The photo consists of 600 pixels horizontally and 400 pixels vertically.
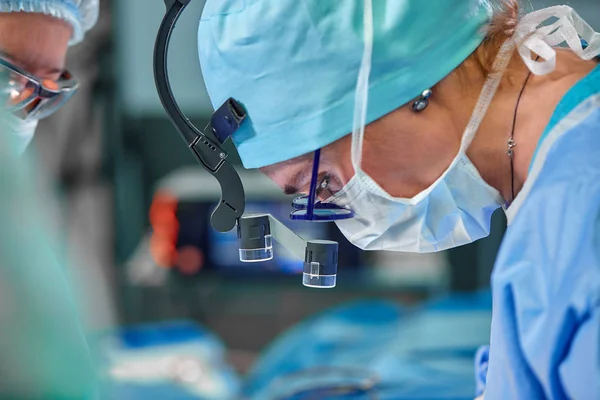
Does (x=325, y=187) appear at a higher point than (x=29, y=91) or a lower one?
lower

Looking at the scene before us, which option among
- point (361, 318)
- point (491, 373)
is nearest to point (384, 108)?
point (491, 373)

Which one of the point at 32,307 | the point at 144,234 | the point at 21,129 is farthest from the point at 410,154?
the point at 144,234

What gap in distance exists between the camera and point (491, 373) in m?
1.00

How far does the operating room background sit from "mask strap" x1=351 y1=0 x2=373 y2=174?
9.06 feet

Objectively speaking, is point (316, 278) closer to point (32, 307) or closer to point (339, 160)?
point (339, 160)

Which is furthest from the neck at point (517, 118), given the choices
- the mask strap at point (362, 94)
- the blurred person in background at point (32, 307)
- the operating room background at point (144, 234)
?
the operating room background at point (144, 234)

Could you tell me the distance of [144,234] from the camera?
412cm

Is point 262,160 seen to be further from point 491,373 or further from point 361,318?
point 361,318

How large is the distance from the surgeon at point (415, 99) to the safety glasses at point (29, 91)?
1.13 feet

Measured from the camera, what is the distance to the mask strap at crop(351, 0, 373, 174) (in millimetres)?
1046

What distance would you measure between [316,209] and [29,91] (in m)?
0.58

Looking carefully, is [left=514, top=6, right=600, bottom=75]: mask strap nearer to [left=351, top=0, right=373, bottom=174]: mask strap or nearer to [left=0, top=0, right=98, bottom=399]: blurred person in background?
[left=351, top=0, right=373, bottom=174]: mask strap

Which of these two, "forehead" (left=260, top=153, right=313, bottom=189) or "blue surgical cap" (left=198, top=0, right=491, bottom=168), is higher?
"blue surgical cap" (left=198, top=0, right=491, bottom=168)

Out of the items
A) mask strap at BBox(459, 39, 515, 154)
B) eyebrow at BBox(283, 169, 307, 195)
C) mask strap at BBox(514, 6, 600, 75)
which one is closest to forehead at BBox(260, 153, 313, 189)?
eyebrow at BBox(283, 169, 307, 195)
